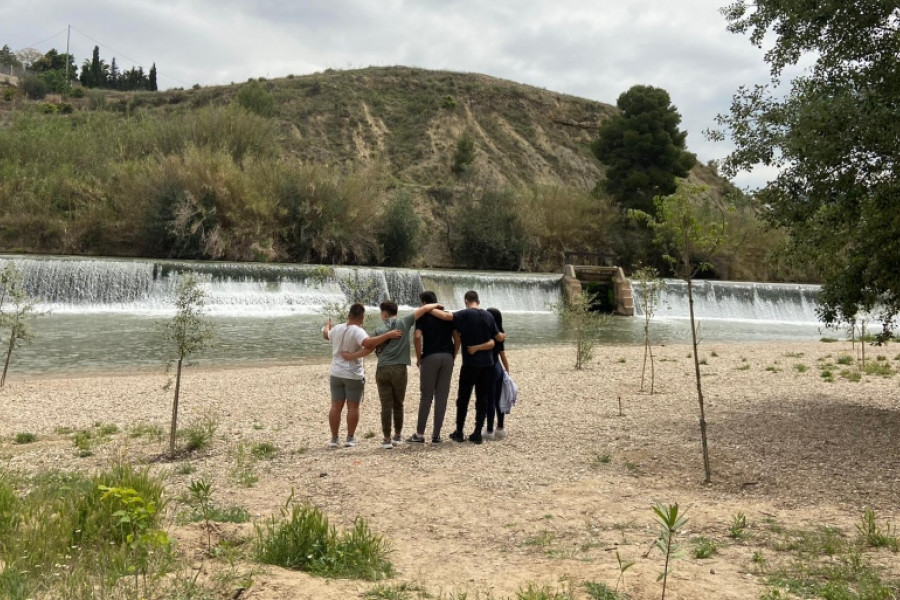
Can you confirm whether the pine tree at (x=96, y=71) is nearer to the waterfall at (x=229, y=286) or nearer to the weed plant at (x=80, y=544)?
the waterfall at (x=229, y=286)

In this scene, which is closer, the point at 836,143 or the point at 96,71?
the point at 836,143

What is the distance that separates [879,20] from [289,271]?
2203 cm

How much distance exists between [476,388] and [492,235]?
35962mm

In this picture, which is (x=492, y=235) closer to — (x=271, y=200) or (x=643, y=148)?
(x=643, y=148)

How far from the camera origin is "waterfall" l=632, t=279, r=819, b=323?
3023 cm

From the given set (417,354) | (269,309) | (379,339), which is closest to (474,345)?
(417,354)

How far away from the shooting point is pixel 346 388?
7.34 meters

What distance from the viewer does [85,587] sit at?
333 cm

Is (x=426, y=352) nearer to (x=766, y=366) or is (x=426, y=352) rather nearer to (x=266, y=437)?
(x=266, y=437)

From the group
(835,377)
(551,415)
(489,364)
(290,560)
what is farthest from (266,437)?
(835,377)

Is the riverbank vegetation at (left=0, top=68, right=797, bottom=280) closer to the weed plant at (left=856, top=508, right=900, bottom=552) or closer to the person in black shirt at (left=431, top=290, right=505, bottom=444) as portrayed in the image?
the person in black shirt at (left=431, top=290, right=505, bottom=444)

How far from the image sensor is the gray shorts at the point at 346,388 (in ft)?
24.0

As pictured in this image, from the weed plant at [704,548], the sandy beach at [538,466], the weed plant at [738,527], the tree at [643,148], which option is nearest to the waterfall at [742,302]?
the tree at [643,148]

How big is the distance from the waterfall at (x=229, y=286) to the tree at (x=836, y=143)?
49.6ft
